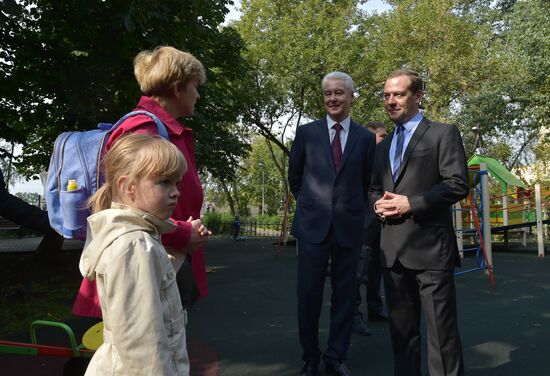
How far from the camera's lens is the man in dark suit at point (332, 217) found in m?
3.48

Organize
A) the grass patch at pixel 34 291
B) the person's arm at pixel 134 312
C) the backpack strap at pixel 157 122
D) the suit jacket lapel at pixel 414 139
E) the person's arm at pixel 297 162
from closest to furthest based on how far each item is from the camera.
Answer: the person's arm at pixel 134 312 < the backpack strap at pixel 157 122 < the suit jacket lapel at pixel 414 139 < the person's arm at pixel 297 162 < the grass patch at pixel 34 291

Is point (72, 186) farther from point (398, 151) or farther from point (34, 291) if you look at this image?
point (34, 291)

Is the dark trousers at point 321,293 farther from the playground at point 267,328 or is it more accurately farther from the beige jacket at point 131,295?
the beige jacket at point 131,295

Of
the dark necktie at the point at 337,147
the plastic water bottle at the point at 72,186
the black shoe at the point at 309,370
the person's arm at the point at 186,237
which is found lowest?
the black shoe at the point at 309,370

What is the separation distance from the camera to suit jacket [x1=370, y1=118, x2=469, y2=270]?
108 inches

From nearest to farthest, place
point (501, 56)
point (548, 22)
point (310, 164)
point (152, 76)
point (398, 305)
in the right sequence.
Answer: point (152, 76)
point (398, 305)
point (310, 164)
point (548, 22)
point (501, 56)

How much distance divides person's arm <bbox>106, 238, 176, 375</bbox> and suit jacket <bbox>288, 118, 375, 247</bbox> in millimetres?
2180

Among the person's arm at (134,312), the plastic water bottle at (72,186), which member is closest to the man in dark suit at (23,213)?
the plastic water bottle at (72,186)

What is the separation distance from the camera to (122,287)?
4.64ft

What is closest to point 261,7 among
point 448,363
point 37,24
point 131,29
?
point 37,24

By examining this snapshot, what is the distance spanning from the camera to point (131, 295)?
4.65 ft

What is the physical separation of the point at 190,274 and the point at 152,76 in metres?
0.92

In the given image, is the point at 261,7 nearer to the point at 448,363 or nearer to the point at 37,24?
the point at 37,24

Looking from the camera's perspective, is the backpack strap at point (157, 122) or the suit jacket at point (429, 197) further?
the suit jacket at point (429, 197)
